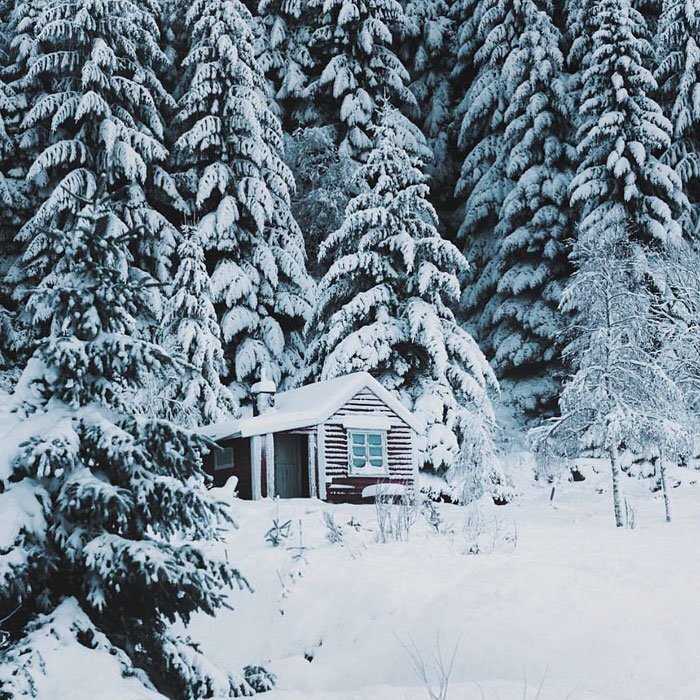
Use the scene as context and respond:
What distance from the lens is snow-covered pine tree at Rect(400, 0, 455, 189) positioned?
38.7 metres

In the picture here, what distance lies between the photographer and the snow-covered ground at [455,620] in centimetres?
764

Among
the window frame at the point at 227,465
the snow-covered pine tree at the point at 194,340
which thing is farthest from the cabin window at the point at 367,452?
the snow-covered pine tree at the point at 194,340

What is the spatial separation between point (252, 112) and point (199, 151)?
2.40 m

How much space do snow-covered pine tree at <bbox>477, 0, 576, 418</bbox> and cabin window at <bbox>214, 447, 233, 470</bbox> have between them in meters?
12.0

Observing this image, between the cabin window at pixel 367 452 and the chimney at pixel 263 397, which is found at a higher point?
the chimney at pixel 263 397

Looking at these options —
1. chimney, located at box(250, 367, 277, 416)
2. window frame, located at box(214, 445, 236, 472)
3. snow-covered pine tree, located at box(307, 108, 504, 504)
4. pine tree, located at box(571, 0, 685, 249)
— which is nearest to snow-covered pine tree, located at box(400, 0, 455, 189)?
pine tree, located at box(571, 0, 685, 249)

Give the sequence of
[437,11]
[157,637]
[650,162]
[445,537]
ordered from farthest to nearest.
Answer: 1. [437,11]
2. [650,162]
3. [445,537]
4. [157,637]

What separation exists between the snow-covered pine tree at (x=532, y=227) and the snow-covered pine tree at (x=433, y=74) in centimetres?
510

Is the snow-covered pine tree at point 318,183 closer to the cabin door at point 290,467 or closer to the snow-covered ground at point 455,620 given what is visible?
the cabin door at point 290,467

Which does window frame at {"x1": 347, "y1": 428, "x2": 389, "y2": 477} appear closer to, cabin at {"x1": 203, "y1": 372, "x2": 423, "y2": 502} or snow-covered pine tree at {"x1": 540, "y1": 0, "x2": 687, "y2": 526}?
cabin at {"x1": 203, "y1": 372, "x2": 423, "y2": 502}

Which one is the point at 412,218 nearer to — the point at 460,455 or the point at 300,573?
the point at 460,455

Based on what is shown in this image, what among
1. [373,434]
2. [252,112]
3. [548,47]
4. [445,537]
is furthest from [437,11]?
[445,537]

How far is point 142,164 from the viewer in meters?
26.5

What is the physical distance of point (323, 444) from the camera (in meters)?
21.4
